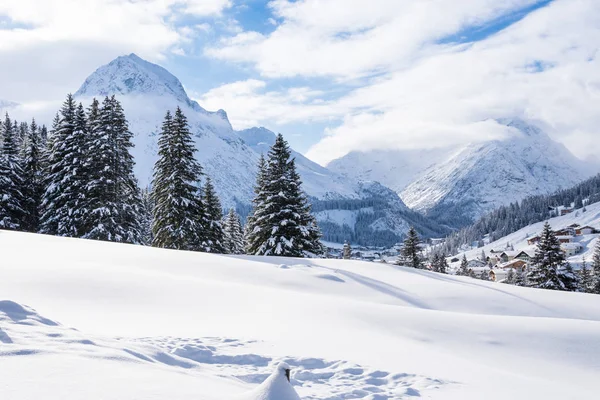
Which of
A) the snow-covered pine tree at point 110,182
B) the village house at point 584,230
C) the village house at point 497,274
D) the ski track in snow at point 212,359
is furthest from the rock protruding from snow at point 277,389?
the village house at point 584,230

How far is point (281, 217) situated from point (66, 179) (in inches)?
564

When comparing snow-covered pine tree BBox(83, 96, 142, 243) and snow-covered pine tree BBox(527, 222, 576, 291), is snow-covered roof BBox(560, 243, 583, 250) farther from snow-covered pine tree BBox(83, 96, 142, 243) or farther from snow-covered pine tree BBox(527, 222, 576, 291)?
snow-covered pine tree BBox(83, 96, 142, 243)

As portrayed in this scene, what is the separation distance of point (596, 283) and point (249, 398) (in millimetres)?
43721

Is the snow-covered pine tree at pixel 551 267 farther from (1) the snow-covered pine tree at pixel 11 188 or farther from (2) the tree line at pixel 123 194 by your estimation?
(1) the snow-covered pine tree at pixel 11 188

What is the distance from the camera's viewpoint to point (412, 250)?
41.1 metres

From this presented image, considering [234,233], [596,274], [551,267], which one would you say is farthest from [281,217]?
[596,274]

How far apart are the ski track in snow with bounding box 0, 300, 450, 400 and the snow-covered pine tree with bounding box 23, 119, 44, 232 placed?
29.1m

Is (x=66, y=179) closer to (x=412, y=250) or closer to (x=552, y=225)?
(x=412, y=250)

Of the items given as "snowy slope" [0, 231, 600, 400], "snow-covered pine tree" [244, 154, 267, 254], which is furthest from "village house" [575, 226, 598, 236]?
"snowy slope" [0, 231, 600, 400]

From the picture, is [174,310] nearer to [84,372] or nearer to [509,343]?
[84,372]

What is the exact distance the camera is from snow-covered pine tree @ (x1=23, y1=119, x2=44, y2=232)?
3130 cm

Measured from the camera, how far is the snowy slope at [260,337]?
4645mm

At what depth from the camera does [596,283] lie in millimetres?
37531

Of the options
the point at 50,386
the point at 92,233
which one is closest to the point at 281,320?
the point at 50,386
